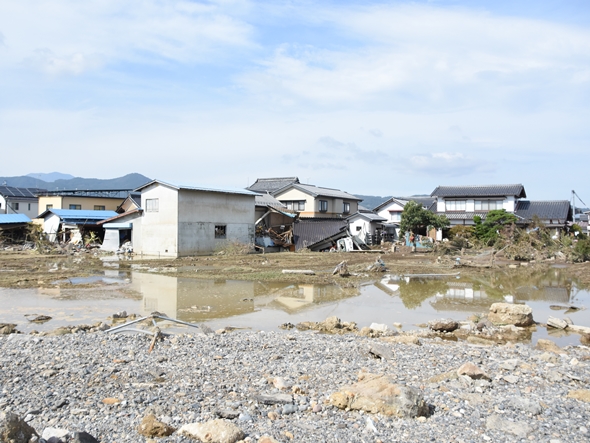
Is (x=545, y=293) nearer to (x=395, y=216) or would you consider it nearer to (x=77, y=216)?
(x=395, y=216)

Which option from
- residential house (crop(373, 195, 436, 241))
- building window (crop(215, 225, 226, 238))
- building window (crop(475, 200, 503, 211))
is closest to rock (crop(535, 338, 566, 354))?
building window (crop(215, 225, 226, 238))

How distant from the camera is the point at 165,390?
6.09 m

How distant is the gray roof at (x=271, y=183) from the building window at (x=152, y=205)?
18.0m

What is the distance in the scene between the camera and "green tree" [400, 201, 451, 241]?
118ft

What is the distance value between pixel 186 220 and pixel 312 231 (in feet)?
31.8

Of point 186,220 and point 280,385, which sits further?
point 186,220

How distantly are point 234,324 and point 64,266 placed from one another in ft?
47.6

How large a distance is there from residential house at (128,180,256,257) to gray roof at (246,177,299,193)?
15859 millimetres

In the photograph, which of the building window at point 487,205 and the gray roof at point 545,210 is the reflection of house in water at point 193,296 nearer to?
the building window at point 487,205

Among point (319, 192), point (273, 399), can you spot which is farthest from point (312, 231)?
point (273, 399)

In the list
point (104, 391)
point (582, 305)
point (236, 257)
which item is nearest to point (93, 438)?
point (104, 391)

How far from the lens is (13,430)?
420 cm

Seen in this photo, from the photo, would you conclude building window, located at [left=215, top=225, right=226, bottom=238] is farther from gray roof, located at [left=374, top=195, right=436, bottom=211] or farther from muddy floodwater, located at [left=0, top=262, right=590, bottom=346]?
gray roof, located at [left=374, top=195, right=436, bottom=211]

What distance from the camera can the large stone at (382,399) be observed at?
530 centimetres
